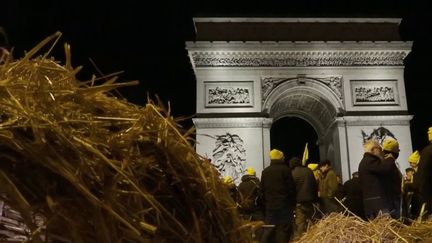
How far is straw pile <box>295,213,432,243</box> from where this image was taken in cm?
280

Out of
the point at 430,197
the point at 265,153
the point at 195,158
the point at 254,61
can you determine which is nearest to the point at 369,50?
the point at 254,61

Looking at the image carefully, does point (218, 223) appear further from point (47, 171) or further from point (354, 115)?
point (354, 115)

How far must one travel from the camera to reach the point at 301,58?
60.9 ft

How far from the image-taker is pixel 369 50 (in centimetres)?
1839

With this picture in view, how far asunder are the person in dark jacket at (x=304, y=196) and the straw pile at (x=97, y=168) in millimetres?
6253

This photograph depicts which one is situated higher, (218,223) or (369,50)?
(369,50)

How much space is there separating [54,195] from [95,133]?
0.71 feet

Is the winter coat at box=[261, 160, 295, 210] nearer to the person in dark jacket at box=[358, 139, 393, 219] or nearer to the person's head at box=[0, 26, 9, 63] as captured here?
the person in dark jacket at box=[358, 139, 393, 219]

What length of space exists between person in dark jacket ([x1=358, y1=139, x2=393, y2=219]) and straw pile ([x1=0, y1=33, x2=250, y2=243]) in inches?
169

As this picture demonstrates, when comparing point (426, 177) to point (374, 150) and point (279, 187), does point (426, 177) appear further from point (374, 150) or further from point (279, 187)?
point (279, 187)

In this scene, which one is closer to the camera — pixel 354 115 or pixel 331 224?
pixel 331 224

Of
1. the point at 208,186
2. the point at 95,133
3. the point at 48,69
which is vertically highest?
the point at 48,69

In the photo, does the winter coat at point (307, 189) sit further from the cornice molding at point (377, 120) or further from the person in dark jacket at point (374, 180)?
the cornice molding at point (377, 120)

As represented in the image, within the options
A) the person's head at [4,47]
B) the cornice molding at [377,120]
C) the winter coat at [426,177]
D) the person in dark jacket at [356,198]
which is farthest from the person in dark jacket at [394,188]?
the cornice molding at [377,120]
